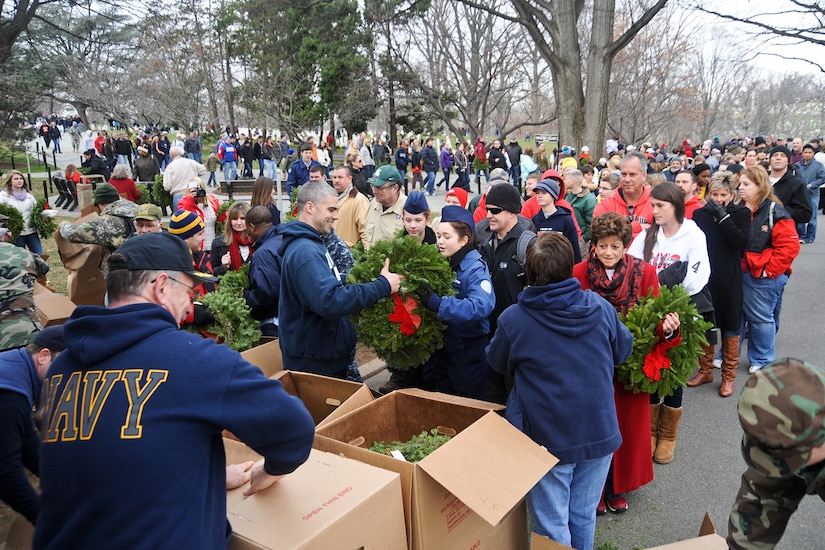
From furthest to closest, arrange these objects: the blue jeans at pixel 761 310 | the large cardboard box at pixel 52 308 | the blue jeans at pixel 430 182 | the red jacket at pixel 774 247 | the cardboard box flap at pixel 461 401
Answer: the blue jeans at pixel 430 182
the blue jeans at pixel 761 310
the red jacket at pixel 774 247
the large cardboard box at pixel 52 308
the cardboard box flap at pixel 461 401

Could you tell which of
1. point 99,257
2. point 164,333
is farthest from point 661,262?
point 99,257

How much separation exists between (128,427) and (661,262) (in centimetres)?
429

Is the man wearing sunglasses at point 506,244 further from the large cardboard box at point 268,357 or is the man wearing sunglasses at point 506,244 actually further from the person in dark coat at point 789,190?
the person in dark coat at point 789,190

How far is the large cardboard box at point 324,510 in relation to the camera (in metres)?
2.04

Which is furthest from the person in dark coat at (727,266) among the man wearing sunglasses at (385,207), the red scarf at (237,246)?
the red scarf at (237,246)

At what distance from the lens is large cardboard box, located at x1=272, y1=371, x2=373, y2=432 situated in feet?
11.3

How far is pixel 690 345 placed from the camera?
376 centimetres

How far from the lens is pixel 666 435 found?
15.0 feet

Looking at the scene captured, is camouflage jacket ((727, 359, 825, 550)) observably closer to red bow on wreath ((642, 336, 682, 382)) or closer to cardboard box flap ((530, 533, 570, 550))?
cardboard box flap ((530, 533, 570, 550))

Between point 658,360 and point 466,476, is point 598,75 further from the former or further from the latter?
point 466,476

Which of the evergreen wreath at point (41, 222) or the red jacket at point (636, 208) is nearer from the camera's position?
the red jacket at point (636, 208)

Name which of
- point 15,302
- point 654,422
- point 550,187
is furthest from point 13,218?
point 654,422

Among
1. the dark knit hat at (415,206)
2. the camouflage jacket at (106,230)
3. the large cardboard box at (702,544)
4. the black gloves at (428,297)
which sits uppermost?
the dark knit hat at (415,206)

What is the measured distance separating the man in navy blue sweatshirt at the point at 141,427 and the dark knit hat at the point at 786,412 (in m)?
1.38
